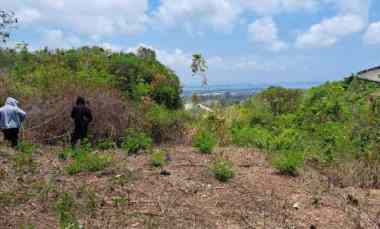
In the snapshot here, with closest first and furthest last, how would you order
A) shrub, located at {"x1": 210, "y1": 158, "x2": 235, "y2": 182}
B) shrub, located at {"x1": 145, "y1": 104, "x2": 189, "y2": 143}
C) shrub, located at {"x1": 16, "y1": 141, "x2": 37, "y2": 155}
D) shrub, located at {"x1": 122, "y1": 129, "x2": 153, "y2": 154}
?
1. shrub, located at {"x1": 210, "y1": 158, "x2": 235, "y2": 182}
2. shrub, located at {"x1": 16, "y1": 141, "x2": 37, "y2": 155}
3. shrub, located at {"x1": 122, "y1": 129, "x2": 153, "y2": 154}
4. shrub, located at {"x1": 145, "y1": 104, "x2": 189, "y2": 143}

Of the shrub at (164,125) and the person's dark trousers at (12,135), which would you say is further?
the shrub at (164,125)

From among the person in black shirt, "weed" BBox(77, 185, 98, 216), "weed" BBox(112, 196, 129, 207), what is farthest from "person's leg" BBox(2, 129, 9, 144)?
"weed" BBox(112, 196, 129, 207)

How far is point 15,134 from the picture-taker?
9.16 metres

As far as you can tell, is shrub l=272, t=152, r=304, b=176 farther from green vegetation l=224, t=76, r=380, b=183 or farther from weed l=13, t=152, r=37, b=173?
weed l=13, t=152, r=37, b=173

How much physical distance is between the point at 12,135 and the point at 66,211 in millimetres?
4522

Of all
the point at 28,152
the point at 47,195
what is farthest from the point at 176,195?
the point at 28,152

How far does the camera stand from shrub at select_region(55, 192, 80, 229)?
4716 mm

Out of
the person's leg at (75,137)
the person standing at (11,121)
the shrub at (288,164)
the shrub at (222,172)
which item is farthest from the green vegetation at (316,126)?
the person standing at (11,121)

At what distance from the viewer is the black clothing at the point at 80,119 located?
372 inches

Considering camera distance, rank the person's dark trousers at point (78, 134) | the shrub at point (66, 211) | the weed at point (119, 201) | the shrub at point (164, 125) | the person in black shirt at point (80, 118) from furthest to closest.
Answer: the shrub at point (164, 125)
the person's dark trousers at point (78, 134)
the person in black shirt at point (80, 118)
the weed at point (119, 201)
the shrub at point (66, 211)

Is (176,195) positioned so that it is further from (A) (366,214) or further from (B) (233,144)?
(B) (233,144)

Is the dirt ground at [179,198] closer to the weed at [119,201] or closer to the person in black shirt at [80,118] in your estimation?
the weed at [119,201]

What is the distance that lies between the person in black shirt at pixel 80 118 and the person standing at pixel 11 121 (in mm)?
1087

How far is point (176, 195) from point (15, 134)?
440cm
